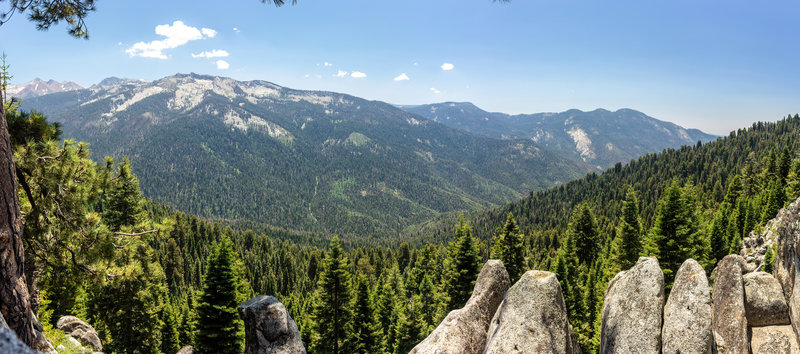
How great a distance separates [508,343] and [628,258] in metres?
28.0

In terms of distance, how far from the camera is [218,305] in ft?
78.9

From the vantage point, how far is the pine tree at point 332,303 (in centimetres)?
3175

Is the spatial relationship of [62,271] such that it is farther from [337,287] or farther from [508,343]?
[337,287]

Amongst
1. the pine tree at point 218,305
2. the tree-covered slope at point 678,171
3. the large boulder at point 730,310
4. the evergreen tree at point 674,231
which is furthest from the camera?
the tree-covered slope at point 678,171

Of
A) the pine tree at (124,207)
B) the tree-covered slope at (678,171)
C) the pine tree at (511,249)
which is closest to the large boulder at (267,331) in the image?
the pine tree at (124,207)

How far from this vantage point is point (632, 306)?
15336 millimetres

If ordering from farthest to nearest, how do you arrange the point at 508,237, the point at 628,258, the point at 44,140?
1. the point at 628,258
2. the point at 508,237
3. the point at 44,140

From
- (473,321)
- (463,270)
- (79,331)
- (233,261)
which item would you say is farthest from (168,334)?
(473,321)

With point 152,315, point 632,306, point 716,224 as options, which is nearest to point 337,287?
point 152,315

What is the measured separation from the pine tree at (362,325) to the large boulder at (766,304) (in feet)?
91.8

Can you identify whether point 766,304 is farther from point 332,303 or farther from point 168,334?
point 168,334

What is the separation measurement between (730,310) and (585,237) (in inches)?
1650

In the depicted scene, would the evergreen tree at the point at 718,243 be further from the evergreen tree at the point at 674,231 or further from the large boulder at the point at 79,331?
the large boulder at the point at 79,331

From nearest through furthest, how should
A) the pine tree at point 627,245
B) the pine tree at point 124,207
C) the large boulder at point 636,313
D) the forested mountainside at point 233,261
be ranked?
the forested mountainside at point 233,261, the large boulder at point 636,313, the pine tree at point 124,207, the pine tree at point 627,245
